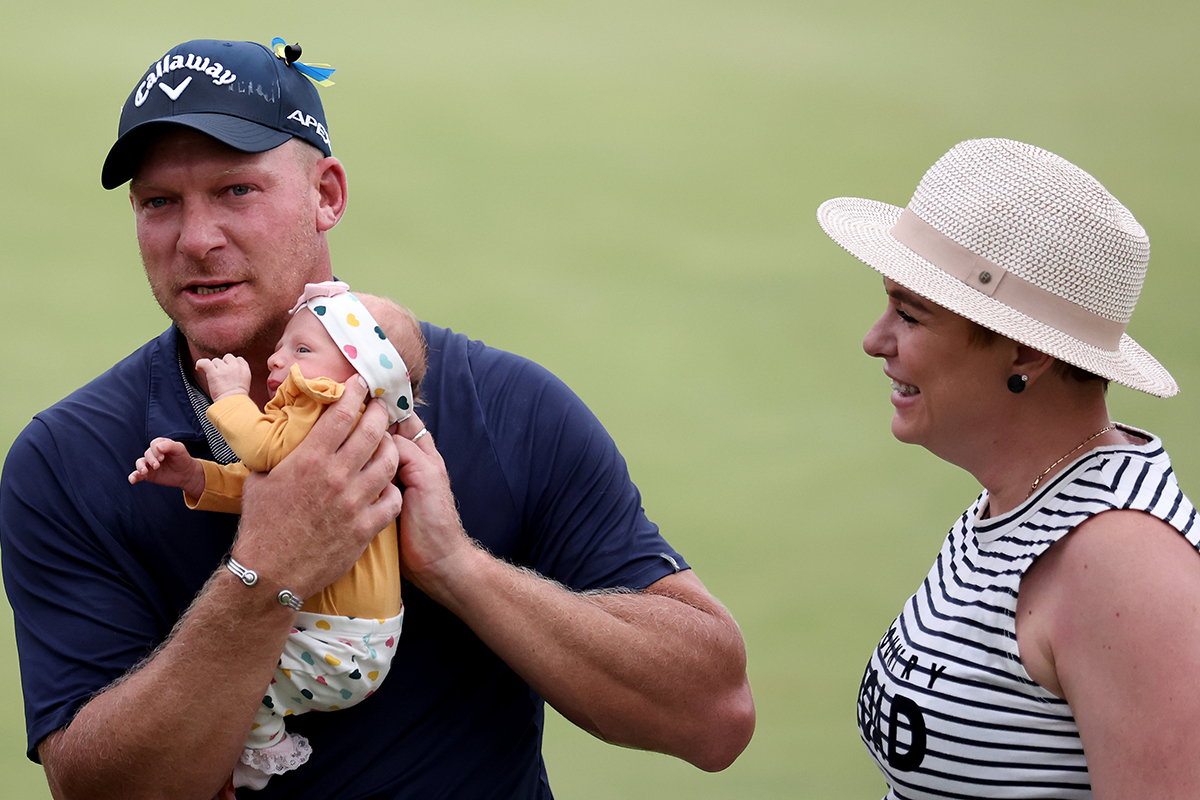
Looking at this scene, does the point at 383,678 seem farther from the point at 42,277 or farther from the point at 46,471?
the point at 42,277

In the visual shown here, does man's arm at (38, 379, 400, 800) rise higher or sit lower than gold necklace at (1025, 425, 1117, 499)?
lower

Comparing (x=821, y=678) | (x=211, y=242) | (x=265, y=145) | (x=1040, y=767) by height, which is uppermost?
(x=265, y=145)

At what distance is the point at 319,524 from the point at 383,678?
10.3 inches

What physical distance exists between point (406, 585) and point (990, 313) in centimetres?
93

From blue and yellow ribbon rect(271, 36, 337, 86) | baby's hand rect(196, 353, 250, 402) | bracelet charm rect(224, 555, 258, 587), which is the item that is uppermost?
blue and yellow ribbon rect(271, 36, 337, 86)

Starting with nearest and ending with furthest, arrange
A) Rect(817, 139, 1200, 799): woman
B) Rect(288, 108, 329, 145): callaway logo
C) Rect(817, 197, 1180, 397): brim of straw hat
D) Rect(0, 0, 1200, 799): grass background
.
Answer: Rect(817, 139, 1200, 799): woman → Rect(817, 197, 1180, 397): brim of straw hat → Rect(288, 108, 329, 145): callaway logo → Rect(0, 0, 1200, 799): grass background

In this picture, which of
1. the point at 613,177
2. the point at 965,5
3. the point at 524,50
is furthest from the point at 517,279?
the point at 965,5

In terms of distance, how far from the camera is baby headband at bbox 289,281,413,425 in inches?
64.4

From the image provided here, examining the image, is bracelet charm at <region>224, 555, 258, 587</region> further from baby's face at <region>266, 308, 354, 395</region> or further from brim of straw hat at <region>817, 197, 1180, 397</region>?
brim of straw hat at <region>817, 197, 1180, 397</region>

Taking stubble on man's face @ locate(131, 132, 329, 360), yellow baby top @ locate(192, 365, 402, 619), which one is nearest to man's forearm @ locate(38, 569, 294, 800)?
yellow baby top @ locate(192, 365, 402, 619)

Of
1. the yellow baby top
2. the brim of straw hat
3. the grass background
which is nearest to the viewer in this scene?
the brim of straw hat

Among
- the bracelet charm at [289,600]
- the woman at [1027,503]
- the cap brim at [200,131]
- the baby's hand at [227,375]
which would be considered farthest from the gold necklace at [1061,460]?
the cap brim at [200,131]

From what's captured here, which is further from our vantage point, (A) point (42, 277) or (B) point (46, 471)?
(A) point (42, 277)

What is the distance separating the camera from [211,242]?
67.2 inches
